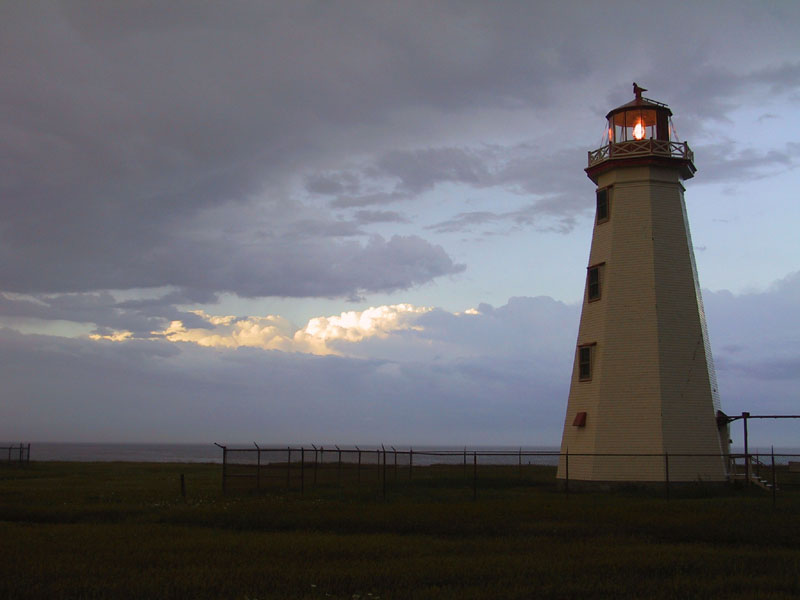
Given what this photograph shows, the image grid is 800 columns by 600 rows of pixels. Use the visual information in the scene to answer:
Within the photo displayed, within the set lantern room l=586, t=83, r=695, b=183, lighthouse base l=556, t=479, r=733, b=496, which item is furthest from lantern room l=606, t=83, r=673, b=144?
lighthouse base l=556, t=479, r=733, b=496

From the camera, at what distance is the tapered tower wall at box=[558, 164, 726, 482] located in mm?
31203

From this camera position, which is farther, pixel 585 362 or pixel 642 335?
pixel 585 362

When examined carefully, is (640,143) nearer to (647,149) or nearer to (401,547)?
(647,149)

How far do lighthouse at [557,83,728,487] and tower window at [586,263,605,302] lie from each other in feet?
0.14

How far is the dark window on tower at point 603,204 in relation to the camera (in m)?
34.2

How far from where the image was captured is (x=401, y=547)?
1784 centimetres

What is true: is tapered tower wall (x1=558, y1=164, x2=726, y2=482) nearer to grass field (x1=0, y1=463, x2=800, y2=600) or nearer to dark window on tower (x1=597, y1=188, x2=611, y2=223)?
dark window on tower (x1=597, y1=188, x2=611, y2=223)

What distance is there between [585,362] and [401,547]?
17.4m

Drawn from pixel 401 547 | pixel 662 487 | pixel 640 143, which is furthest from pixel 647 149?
pixel 401 547

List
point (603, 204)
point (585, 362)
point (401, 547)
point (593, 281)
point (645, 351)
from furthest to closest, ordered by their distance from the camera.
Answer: point (603, 204) < point (593, 281) < point (585, 362) < point (645, 351) < point (401, 547)

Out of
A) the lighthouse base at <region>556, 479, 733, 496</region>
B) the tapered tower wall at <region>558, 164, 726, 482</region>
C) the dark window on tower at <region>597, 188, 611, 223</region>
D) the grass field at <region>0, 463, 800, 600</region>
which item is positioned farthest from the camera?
the dark window on tower at <region>597, 188, 611, 223</region>

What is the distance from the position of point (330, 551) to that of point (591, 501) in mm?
12586

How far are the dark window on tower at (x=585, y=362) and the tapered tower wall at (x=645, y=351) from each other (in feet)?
0.54

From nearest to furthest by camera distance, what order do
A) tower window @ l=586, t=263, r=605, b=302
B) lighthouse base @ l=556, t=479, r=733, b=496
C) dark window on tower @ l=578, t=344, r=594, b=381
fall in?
lighthouse base @ l=556, t=479, r=733, b=496, dark window on tower @ l=578, t=344, r=594, b=381, tower window @ l=586, t=263, r=605, b=302
